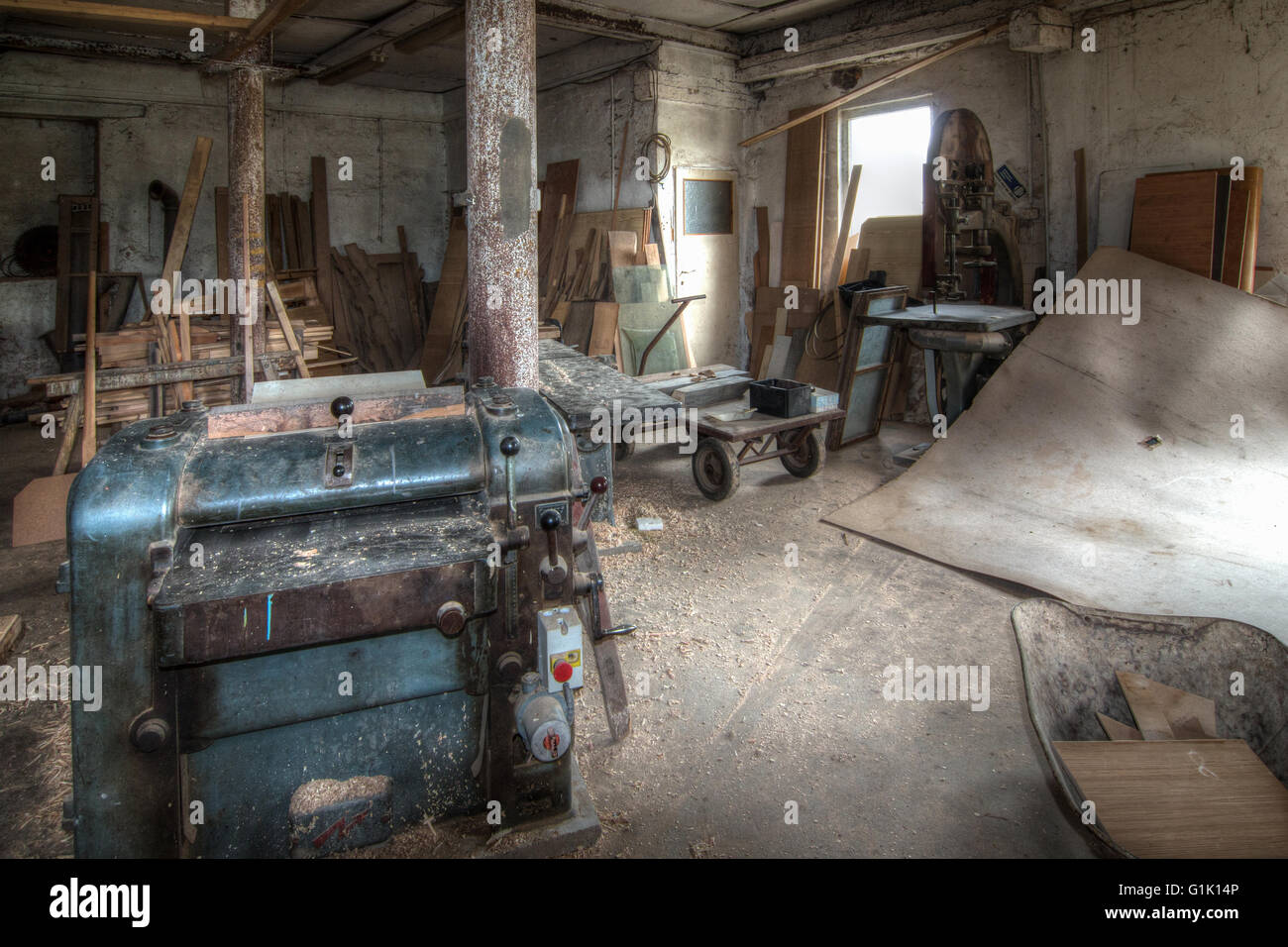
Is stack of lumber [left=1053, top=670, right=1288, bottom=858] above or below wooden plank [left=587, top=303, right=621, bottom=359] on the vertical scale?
below

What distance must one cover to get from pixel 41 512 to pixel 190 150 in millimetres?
5036

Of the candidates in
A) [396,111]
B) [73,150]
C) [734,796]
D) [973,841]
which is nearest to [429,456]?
[734,796]

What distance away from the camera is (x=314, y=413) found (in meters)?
2.10

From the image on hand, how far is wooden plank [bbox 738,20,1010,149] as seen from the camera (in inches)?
222

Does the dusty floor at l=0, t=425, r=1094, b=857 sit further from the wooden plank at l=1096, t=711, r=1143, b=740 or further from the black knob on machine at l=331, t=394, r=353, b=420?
the black knob on machine at l=331, t=394, r=353, b=420

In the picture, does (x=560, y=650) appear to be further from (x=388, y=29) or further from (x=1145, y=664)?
(x=388, y=29)

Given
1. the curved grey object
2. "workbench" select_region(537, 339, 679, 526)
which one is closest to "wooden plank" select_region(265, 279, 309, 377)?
"workbench" select_region(537, 339, 679, 526)

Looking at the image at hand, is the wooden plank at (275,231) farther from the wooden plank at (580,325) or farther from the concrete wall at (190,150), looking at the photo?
the wooden plank at (580,325)

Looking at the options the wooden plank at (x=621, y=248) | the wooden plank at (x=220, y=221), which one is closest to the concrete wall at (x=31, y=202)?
the wooden plank at (x=220, y=221)

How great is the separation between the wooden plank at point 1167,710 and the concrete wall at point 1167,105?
14.0 ft

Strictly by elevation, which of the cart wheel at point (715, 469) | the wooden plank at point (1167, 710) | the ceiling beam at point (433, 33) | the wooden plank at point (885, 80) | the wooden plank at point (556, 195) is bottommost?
the wooden plank at point (1167, 710)

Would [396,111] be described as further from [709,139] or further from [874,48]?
[874,48]

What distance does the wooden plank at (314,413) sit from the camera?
201cm

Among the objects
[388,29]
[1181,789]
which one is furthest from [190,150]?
[1181,789]
